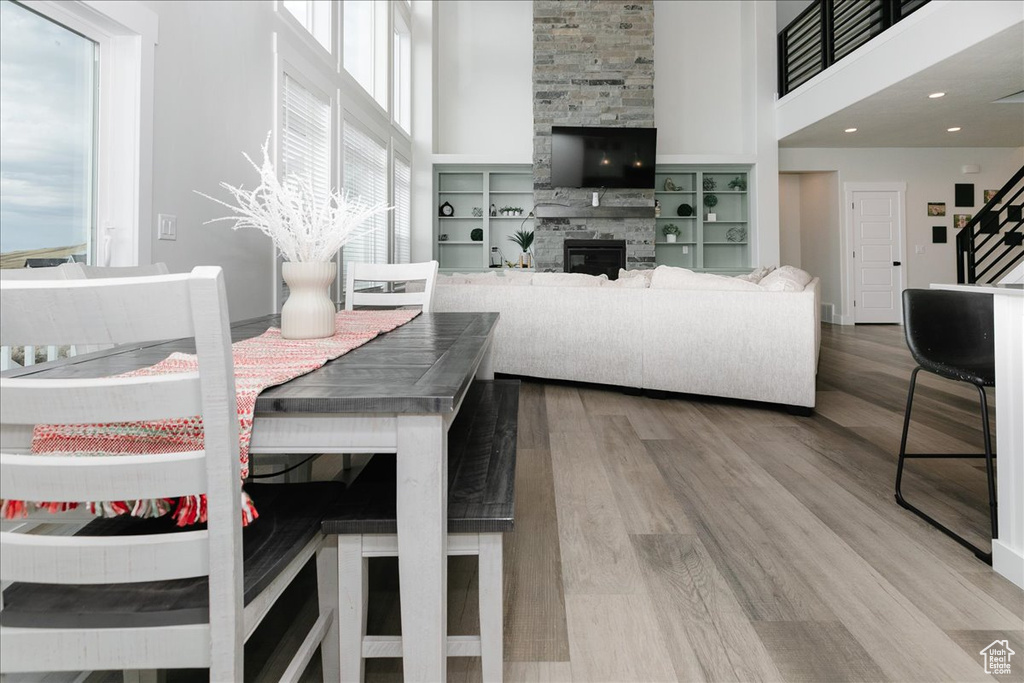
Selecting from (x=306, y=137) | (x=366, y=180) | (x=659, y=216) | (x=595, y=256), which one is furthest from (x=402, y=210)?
(x=659, y=216)

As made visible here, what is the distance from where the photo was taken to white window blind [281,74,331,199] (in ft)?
13.6

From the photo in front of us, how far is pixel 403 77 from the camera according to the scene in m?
7.89

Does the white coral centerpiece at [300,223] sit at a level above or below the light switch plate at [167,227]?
below

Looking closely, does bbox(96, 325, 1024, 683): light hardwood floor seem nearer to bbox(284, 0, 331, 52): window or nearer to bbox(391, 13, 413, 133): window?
bbox(284, 0, 331, 52): window

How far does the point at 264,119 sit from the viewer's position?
3.76 metres

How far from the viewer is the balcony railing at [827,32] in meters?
5.87

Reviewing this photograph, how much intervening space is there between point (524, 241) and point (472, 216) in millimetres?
922

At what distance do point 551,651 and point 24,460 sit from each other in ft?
3.63

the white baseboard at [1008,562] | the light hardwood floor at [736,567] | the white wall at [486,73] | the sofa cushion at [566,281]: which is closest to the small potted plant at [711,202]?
the white wall at [486,73]

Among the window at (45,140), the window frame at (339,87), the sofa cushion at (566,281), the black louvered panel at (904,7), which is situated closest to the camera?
the window at (45,140)

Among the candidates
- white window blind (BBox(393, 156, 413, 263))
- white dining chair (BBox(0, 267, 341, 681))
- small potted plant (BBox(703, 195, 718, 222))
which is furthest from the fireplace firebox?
white dining chair (BBox(0, 267, 341, 681))

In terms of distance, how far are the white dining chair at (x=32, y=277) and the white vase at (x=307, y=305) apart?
0.50 metres

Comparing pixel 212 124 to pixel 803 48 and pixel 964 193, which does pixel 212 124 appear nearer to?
pixel 803 48

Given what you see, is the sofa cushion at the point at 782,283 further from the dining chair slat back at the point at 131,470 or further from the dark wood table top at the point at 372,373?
the dining chair slat back at the point at 131,470
